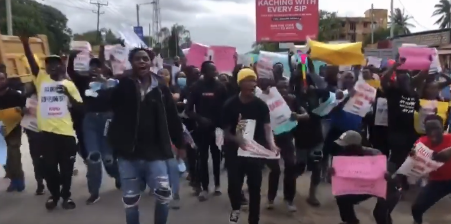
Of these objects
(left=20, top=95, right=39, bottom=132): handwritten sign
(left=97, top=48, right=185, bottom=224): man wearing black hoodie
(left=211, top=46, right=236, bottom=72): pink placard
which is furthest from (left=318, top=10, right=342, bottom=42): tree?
(left=97, top=48, right=185, bottom=224): man wearing black hoodie

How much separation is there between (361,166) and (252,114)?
118cm

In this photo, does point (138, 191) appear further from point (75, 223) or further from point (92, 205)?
point (92, 205)

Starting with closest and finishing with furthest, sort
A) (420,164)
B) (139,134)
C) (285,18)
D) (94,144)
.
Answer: (139,134) < (420,164) < (94,144) < (285,18)

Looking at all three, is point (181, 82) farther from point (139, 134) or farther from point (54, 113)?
point (139, 134)

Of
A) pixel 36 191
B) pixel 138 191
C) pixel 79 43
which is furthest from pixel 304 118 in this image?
pixel 36 191

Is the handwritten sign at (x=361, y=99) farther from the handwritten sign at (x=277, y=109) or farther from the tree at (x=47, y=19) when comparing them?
the tree at (x=47, y=19)

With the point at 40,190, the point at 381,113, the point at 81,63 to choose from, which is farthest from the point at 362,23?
the point at 40,190

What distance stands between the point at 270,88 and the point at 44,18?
72.4 metres

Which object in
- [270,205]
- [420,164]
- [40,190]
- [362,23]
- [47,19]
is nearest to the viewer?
[420,164]

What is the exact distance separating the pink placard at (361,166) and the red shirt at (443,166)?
0.54 m

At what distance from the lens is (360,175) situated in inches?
229

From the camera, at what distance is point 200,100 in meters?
7.53

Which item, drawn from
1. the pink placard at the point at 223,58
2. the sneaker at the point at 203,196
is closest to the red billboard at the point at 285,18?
the pink placard at the point at 223,58

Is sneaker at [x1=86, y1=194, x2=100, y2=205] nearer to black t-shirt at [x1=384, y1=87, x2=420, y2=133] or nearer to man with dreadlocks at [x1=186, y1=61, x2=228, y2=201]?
man with dreadlocks at [x1=186, y1=61, x2=228, y2=201]
